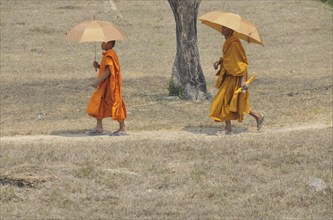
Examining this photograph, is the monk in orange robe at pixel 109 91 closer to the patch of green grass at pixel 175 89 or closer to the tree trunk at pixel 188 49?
the tree trunk at pixel 188 49

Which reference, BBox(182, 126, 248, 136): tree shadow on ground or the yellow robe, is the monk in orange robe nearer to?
BBox(182, 126, 248, 136): tree shadow on ground

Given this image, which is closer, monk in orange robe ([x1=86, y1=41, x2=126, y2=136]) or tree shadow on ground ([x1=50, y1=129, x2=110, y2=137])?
monk in orange robe ([x1=86, y1=41, x2=126, y2=136])

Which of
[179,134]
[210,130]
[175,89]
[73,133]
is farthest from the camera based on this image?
[175,89]

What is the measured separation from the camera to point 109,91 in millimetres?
10844

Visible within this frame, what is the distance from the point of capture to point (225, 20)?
421 inches

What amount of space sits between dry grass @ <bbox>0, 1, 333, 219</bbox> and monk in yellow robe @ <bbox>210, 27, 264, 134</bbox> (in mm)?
298

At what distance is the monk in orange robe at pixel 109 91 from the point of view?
10.7m

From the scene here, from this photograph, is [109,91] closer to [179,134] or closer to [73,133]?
[73,133]

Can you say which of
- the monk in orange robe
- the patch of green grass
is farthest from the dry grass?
the monk in orange robe

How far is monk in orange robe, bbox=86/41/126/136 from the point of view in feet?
35.2

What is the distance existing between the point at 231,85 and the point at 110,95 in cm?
161

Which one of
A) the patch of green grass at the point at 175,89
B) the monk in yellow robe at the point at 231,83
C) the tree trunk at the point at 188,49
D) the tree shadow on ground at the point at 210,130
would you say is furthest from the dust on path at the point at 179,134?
the patch of green grass at the point at 175,89

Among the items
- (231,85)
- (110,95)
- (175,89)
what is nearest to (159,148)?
(110,95)

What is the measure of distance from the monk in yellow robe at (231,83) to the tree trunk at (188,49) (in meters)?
3.13
